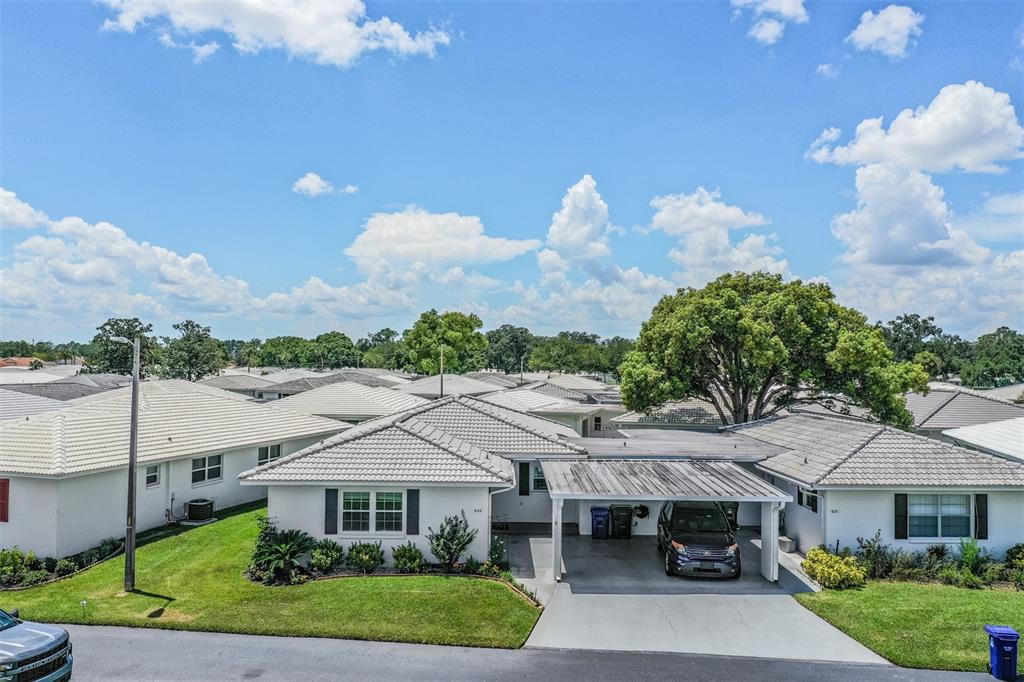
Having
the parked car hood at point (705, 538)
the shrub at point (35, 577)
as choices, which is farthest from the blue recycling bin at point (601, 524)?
the shrub at point (35, 577)

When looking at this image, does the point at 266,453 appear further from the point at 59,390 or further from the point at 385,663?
the point at 59,390

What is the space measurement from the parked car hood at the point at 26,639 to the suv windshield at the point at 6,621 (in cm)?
8

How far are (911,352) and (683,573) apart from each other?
9072 cm

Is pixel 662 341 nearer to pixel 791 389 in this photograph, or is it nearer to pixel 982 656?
pixel 791 389

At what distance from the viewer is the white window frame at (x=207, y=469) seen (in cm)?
→ 2103

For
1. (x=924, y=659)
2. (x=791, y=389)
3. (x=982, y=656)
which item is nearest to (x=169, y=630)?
(x=924, y=659)

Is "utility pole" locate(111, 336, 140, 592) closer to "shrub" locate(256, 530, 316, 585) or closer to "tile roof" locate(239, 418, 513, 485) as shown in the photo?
"tile roof" locate(239, 418, 513, 485)

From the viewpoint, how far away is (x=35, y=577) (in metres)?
14.8

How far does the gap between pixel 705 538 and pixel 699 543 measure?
292 mm

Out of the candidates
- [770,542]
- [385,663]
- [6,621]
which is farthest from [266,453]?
[770,542]

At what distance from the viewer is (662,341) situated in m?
30.4

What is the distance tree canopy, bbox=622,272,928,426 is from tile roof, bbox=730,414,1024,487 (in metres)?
9.44

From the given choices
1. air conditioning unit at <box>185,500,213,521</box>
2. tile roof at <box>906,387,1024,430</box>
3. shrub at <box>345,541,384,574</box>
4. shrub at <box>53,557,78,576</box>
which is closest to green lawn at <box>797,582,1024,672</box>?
shrub at <box>345,541,384,574</box>

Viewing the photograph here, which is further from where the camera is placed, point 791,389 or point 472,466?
point 791,389
